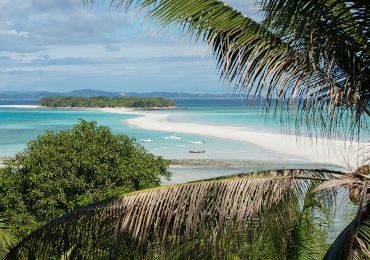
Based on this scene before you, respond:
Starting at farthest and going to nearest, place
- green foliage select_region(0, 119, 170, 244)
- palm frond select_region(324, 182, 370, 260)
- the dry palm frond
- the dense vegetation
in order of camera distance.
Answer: the dense vegetation, green foliage select_region(0, 119, 170, 244), the dry palm frond, palm frond select_region(324, 182, 370, 260)

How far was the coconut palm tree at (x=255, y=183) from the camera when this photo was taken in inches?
104

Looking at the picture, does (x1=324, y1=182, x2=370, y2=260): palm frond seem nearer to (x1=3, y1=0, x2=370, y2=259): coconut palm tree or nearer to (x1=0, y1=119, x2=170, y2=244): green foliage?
(x1=3, y1=0, x2=370, y2=259): coconut palm tree

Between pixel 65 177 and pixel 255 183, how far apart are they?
536cm

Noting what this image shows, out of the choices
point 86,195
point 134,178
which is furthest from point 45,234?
point 134,178

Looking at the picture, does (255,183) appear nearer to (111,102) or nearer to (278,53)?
(278,53)

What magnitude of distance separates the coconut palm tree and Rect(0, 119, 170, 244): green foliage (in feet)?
10.7

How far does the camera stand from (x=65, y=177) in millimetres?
7188

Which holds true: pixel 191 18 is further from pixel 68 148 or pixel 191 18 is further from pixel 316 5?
pixel 68 148

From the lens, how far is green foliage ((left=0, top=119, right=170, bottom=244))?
651cm

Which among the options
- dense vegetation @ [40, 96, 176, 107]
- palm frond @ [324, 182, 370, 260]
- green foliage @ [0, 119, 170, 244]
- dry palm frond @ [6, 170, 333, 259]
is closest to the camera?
palm frond @ [324, 182, 370, 260]

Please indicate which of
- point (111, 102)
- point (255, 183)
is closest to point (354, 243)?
point (255, 183)

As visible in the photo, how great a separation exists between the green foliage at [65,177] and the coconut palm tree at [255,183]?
3.27m

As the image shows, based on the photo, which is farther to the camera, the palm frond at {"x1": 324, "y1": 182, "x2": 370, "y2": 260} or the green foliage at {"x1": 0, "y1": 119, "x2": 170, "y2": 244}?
the green foliage at {"x1": 0, "y1": 119, "x2": 170, "y2": 244}

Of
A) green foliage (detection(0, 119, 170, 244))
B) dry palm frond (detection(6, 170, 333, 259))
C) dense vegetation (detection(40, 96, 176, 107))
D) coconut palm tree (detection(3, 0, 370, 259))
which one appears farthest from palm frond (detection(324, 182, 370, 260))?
dense vegetation (detection(40, 96, 176, 107))
